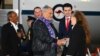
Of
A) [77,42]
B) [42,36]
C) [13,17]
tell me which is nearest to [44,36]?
[42,36]

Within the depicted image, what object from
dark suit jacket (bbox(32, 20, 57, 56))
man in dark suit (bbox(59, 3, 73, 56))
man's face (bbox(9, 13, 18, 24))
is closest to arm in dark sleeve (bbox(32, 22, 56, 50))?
dark suit jacket (bbox(32, 20, 57, 56))

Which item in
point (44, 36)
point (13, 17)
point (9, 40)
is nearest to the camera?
point (44, 36)

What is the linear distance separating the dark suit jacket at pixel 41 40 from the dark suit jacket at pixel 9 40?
118 centimetres

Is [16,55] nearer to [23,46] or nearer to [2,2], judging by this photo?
[23,46]

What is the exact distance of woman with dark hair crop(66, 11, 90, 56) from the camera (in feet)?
23.7

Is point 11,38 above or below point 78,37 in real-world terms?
below

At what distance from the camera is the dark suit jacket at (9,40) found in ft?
27.1

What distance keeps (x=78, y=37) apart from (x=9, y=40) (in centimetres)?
174

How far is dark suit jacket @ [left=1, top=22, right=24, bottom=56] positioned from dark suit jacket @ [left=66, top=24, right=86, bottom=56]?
1.52 m

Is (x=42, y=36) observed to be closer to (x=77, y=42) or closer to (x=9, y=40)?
(x=77, y=42)

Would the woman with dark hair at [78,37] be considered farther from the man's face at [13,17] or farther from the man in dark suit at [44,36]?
the man's face at [13,17]

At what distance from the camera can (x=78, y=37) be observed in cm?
725

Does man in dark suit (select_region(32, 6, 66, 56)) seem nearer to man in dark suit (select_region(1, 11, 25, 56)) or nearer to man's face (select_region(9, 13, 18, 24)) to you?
man in dark suit (select_region(1, 11, 25, 56))

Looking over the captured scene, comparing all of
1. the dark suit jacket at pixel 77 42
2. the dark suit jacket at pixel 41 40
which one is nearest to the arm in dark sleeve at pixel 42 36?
the dark suit jacket at pixel 41 40
